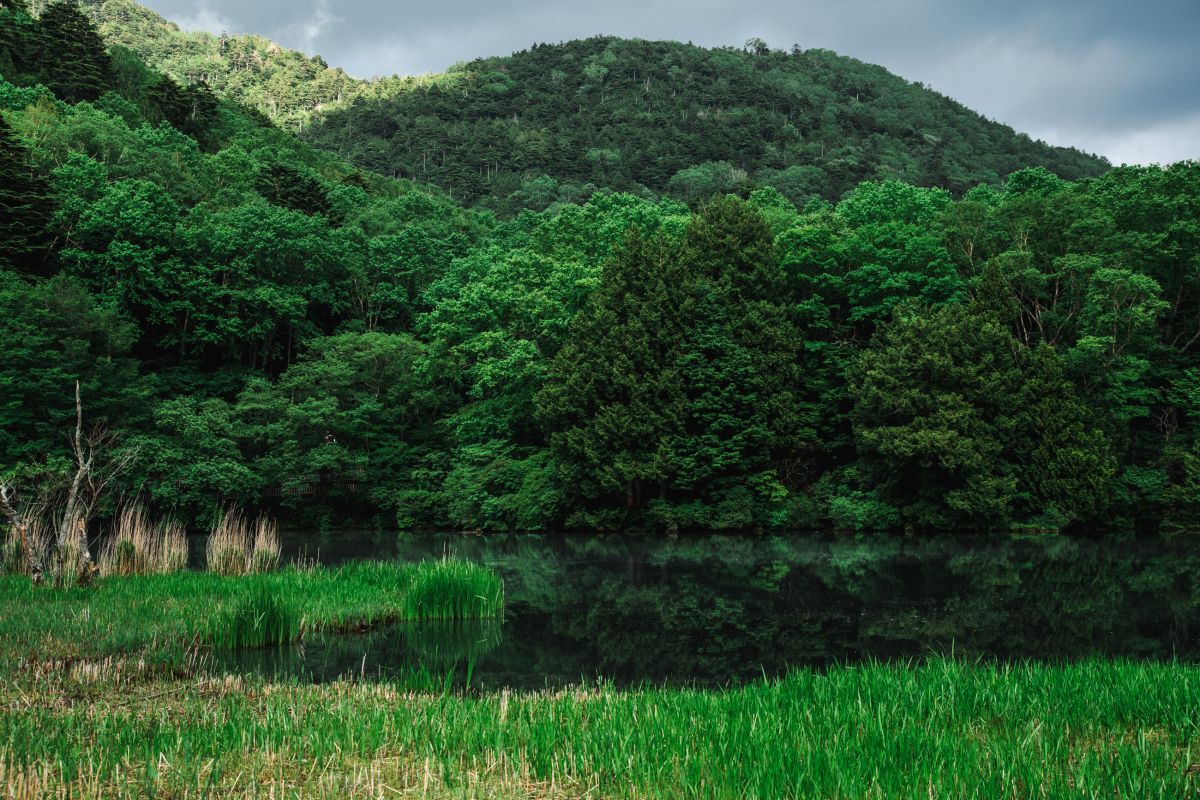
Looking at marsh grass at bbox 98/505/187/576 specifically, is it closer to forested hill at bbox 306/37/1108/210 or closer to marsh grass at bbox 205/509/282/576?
marsh grass at bbox 205/509/282/576

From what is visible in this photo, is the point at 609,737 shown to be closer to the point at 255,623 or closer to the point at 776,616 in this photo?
the point at 255,623

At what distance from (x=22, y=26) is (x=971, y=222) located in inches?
2440

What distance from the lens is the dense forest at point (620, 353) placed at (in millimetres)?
29688

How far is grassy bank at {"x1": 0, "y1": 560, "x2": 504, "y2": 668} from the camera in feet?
29.6

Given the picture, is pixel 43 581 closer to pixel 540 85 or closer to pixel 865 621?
pixel 865 621

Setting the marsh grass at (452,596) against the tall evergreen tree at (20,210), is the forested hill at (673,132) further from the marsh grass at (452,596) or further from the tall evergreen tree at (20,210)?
the marsh grass at (452,596)

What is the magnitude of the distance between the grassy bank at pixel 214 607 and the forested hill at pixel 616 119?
6100 cm

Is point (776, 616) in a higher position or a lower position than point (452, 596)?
lower

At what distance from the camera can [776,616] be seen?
1289cm

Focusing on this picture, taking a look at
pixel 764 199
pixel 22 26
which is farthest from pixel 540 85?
pixel 764 199

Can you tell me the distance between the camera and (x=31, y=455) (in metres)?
29.6

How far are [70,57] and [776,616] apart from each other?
6325 cm

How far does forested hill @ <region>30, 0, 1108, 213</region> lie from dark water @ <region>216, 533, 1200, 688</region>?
176 ft

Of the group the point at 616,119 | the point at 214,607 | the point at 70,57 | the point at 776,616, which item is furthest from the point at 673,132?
the point at 214,607
